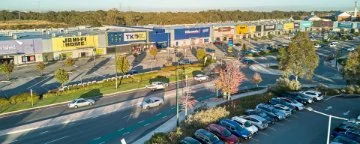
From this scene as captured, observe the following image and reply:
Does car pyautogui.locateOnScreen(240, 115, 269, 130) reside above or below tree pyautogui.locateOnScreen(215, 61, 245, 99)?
below

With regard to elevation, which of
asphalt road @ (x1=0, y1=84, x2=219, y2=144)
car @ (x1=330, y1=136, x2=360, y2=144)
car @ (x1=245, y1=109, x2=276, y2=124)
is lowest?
asphalt road @ (x1=0, y1=84, x2=219, y2=144)

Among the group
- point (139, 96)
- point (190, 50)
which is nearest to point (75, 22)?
point (190, 50)

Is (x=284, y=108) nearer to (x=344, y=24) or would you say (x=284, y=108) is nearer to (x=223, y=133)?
(x=223, y=133)

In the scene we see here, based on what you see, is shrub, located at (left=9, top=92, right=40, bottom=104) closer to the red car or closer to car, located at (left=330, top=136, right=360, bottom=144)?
the red car

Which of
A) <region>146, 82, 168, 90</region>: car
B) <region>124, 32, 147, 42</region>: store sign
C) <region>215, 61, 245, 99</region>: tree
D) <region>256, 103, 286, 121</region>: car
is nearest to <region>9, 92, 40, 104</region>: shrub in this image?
<region>146, 82, 168, 90</region>: car

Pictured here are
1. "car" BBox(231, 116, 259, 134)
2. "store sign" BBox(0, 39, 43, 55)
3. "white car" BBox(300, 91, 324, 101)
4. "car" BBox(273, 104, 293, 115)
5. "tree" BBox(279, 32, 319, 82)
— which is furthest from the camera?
"store sign" BBox(0, 39, 43, 55)

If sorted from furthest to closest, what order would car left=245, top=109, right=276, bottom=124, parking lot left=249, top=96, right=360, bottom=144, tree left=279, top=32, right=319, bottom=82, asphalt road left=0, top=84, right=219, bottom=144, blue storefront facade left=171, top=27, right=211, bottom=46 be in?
blue storefront facade left=171, top=27, right=211, bottom=46
tree left=279, top=32, right=319, bottom=82
car left=245, top=109, right=276, bottom=124
asphalt road left=0, top=84, right=219, bottom=144
parking lot left=249, top=96, right=360, bottom=144

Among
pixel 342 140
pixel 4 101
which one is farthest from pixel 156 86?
pixel 342 140
